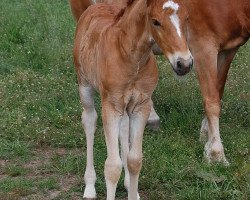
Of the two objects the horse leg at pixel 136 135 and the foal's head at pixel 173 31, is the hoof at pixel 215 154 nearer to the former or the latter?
the horse leg at pixel 136 135

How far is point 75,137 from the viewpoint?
7.02 metres

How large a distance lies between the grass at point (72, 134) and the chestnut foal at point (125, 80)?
1.75ft

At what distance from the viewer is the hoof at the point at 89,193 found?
5727 millimetres

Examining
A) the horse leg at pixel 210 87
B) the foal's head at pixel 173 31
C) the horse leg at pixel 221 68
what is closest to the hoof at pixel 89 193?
the horse leg at pixel 210 87

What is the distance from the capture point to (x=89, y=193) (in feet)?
18.8

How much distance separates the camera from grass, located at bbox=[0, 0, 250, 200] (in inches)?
229

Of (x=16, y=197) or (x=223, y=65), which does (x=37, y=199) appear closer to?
(x=16, y=197)

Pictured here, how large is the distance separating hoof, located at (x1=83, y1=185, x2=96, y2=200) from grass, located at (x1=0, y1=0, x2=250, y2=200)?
101mm

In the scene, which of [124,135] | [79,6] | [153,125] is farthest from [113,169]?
[79,6]

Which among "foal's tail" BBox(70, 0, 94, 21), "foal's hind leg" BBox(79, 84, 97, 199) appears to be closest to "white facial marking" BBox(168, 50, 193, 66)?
"foal's hind leg" BBox(79, 84, 97, 199)

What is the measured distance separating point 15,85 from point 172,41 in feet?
13.6

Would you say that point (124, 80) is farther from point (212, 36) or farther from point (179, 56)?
point (212, 36)

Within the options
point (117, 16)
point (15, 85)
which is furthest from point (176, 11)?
point (15, 85)

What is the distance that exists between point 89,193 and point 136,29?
1493 millimetres
